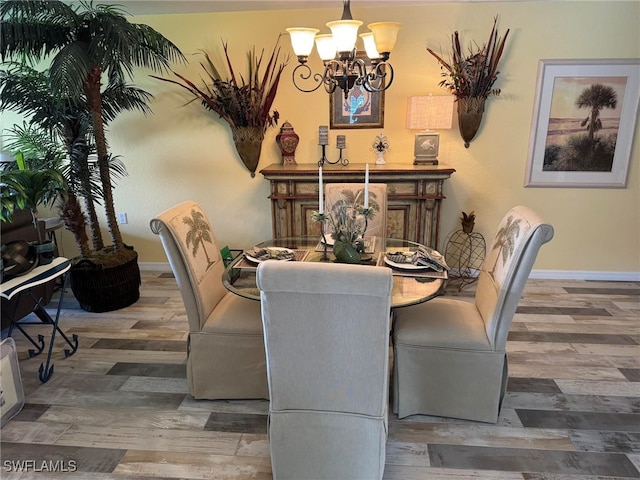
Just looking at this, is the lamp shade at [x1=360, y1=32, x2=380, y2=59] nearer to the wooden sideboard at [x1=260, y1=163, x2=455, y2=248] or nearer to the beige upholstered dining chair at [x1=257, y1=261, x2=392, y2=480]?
the wooden sideboard at [x1=260, y1=163, x2=455, y2=248]

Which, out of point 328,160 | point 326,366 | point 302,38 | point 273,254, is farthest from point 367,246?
point 328,160

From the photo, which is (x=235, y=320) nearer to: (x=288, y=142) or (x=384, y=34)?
(x=384, y=34)

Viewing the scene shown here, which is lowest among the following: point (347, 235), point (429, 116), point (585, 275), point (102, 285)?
point (585, 275)

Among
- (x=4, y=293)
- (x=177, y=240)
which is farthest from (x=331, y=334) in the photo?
(x=4, y=293)

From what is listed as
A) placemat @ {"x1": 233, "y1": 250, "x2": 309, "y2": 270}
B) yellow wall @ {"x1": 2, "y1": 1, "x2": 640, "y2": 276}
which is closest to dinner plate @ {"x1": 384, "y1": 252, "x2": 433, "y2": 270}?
placemat @ {"x1": 233, "y1": 250, "x2": 309, "y2": 270}

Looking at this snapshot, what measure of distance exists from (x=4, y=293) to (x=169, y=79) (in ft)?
8.03

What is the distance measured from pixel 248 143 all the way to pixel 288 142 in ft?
1.16

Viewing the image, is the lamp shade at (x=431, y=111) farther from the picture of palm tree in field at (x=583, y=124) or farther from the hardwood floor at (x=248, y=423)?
the hardwood floor at (x=248, y=423)

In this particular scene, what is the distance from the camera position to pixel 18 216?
2.86m

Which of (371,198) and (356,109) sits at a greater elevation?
(356,109)

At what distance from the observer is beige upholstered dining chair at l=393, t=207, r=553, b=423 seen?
71.4 inches

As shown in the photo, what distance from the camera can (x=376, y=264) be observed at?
2.07 metres

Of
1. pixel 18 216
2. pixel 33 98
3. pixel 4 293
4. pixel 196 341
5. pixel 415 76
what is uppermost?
pixel 415 76

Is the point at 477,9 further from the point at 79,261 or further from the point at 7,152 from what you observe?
the point at 7,152
